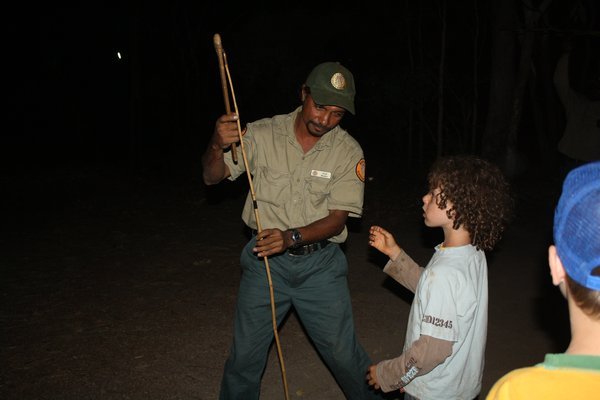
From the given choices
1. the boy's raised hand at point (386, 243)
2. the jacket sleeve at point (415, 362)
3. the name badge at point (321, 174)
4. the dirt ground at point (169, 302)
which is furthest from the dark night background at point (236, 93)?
the jacket sleeve at point (415, 362)

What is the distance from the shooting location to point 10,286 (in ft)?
19.2

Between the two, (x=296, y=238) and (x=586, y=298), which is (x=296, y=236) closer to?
(x=296, y=238)

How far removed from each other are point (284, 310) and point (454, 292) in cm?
132

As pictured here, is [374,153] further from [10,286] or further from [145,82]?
[145,82]

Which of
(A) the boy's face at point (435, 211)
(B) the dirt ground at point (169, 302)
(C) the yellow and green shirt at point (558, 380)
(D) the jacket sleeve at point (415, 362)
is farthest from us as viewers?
(B) the dirt ground at point (169, 302)

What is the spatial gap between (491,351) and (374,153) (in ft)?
36.3

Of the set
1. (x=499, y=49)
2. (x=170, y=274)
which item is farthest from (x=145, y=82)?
(x=170, y=274)

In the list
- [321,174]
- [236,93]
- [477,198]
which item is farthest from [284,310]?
[236,93]

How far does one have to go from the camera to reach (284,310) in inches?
127

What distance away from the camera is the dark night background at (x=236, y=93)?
10.3 meters

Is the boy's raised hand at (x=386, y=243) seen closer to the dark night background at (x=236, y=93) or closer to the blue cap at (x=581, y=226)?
the blue cap at (x=581, y=226)

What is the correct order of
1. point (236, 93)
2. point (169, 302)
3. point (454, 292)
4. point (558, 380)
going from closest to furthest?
point (558, 380) → point (454, 292) → point (169, 302) → point (236, 93)

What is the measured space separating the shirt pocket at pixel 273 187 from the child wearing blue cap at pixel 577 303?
2058 millimetres

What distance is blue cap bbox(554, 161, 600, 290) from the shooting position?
112 cm
